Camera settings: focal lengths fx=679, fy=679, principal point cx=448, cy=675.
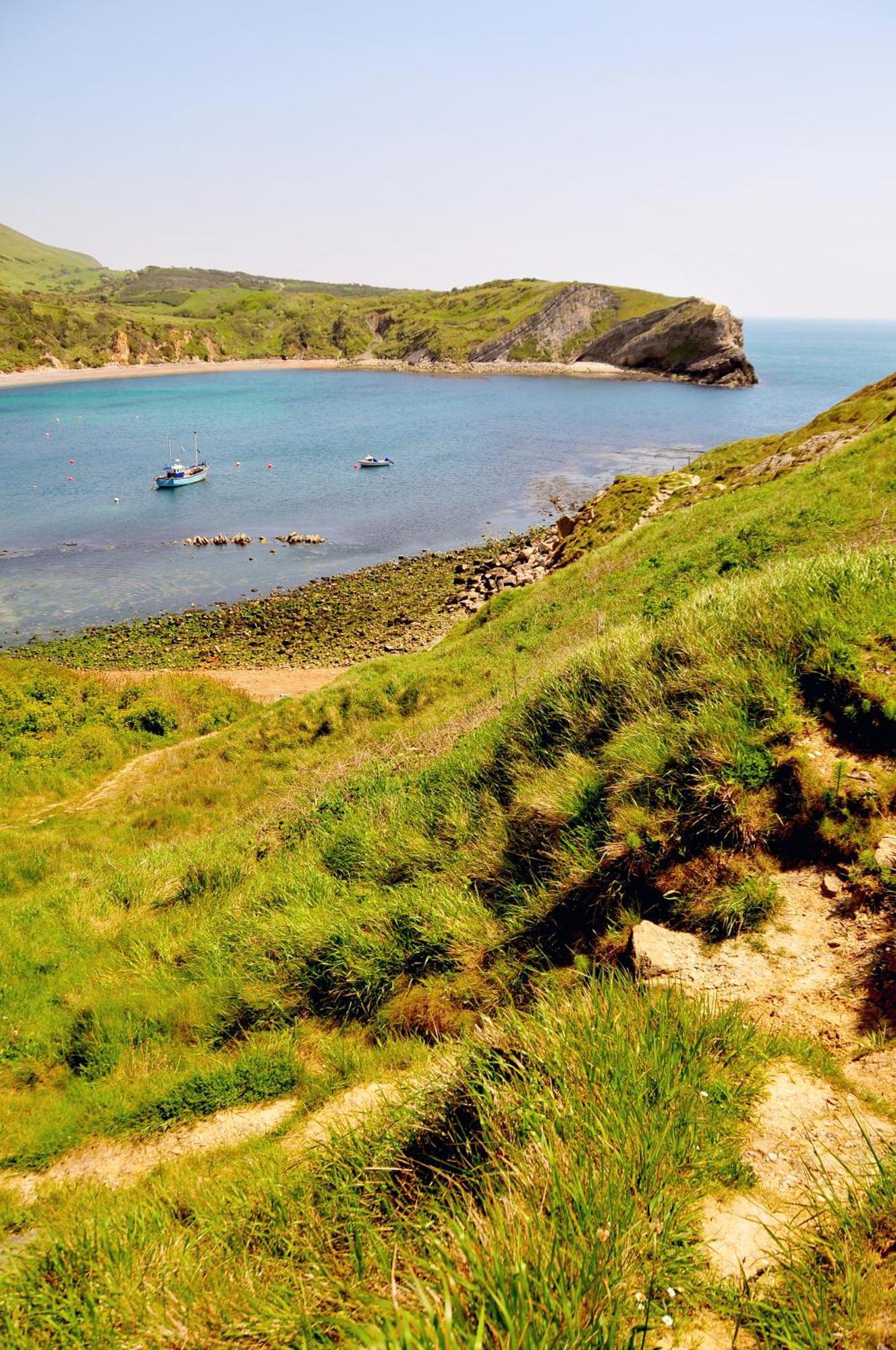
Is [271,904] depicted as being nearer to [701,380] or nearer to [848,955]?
[848,955]

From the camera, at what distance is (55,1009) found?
8562 millimetres

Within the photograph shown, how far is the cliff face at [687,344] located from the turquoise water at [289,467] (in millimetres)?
8716

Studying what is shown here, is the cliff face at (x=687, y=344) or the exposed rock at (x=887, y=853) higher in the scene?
the cliff face at (x=687, y=344)

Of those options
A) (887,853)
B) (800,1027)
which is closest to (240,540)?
(887,853)

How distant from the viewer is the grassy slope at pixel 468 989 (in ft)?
10.8

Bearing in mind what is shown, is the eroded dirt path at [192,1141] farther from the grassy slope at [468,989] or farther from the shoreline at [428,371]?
the shoreline at [428,371]

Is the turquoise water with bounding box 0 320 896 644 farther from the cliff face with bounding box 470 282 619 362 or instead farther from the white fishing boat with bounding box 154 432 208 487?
the cliff face with bounding box 470 282 619 362

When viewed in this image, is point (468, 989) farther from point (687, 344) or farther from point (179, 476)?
point (687, 344)

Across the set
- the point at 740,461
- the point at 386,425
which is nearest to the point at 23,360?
the point at 386,425

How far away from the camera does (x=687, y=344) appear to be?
6166 inches

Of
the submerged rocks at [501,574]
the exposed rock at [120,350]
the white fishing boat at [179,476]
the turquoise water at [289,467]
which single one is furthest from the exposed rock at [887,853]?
the exposed rock at [120,350]

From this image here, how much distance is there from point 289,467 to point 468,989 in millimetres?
83833

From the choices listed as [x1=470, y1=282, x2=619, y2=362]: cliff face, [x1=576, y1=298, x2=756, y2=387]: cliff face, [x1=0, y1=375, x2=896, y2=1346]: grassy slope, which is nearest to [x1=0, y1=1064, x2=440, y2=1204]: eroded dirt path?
[x1=0, y1=375, x2=896, y2=1346]: grassy slope

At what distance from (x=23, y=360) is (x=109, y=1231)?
20811 cm
